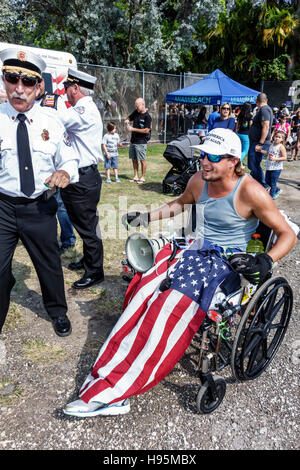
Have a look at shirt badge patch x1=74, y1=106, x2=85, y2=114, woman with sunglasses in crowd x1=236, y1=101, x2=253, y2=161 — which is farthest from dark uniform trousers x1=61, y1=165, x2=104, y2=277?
woman with sunglasses in crowd x1=236, y1=101, x2=253, y2=161

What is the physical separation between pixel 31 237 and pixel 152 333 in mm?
1195

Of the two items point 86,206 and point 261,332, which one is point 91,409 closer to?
point 261,332

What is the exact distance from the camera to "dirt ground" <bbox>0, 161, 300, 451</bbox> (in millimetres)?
2105

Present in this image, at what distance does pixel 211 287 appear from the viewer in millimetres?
2225

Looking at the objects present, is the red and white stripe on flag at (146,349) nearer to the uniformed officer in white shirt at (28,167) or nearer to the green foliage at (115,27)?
the uniformed officer in white shirt at (28,167)

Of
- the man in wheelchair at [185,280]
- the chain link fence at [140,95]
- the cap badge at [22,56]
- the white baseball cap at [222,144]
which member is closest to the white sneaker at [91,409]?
the man in wheelchair at [185,280]

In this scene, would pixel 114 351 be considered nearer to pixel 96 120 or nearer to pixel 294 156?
pixel 96 120

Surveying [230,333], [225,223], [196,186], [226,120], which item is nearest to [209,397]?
[230,333]

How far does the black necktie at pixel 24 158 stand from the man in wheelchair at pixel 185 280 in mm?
753

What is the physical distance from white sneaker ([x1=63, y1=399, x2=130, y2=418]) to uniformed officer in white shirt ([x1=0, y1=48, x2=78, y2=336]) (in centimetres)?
108

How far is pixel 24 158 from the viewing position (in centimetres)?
246

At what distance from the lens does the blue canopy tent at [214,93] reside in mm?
10273

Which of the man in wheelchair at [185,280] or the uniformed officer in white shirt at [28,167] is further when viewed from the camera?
the uniformed officer in white shirt at [28,167]
